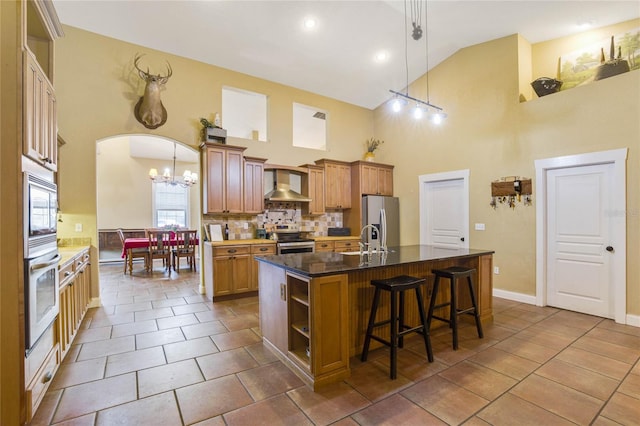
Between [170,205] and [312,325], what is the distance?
884cm

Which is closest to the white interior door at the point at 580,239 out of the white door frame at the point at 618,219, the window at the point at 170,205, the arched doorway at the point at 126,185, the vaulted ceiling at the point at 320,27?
the white door frame at the point at 618,219

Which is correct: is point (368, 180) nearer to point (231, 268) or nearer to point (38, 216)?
point (231, 268)

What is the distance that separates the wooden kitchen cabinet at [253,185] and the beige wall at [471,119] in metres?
0.36

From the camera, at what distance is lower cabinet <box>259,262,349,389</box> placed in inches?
90.7

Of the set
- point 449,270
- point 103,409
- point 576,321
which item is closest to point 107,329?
point 103,409

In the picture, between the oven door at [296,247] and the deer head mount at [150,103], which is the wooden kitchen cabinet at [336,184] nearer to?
the oven door at [296,247]

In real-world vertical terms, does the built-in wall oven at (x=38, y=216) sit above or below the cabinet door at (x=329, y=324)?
above

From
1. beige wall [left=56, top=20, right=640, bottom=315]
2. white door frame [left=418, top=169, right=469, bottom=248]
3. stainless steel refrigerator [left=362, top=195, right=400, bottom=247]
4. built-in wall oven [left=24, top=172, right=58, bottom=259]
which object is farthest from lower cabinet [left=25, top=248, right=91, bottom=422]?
white door frame [left=418, top=169, right=469, bottom=248]

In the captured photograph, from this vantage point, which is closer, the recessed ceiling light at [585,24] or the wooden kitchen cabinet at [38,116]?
the wooden kitchen cabinet at [38,116]

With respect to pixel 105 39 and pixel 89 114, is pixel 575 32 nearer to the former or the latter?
pixel 105 39

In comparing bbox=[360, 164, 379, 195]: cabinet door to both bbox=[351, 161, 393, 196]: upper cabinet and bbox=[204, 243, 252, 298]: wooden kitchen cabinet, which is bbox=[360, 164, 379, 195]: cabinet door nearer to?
bbox=[351, 161, 393, 196]: upper cabinet

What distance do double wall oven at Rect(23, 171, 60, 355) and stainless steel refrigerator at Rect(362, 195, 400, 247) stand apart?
4.75 meters

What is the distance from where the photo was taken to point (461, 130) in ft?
17.3

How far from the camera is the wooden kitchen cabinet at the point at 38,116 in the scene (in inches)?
75.1
